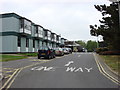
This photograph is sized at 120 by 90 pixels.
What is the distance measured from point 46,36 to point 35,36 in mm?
11362

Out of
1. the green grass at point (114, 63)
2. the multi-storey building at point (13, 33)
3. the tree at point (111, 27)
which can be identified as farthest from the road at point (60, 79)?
the multi-storey building at point (13, 33)

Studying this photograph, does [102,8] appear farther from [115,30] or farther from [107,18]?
[115,30]

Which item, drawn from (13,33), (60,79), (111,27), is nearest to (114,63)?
(111,27)

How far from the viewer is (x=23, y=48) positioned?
123ft

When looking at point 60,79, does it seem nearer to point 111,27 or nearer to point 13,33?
point 111,27

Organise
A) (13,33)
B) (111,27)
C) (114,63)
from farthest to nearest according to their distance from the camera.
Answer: (13,33) < (111,27) < (114,63)

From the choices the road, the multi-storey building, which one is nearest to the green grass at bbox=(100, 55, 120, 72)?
the road

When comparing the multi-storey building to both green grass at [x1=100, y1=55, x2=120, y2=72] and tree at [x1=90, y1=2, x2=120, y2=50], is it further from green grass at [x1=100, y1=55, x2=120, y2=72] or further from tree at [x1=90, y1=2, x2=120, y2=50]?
green grass at [x1=100, y1=55, x2=120, y2=72]

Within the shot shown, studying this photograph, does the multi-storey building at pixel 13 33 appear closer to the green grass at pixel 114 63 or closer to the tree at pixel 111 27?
the tree at pixel 111 27

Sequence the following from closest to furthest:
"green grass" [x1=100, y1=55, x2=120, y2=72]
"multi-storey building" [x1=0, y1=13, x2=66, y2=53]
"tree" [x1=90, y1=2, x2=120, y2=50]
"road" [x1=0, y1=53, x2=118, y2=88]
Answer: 1. "road" [x1=0, y1=53, x2=118, y2=88]
2. "green grass" [x1=100, y1=55, x2=120, y2=72]
3. "tree" [x1=90, y1=2, x2=120, y2=50]
4. "multi-storey building" [x1=0, y1=13, x2=66, y2=53]

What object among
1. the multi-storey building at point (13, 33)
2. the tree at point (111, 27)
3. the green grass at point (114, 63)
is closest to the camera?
the green grass at point (114, 63)

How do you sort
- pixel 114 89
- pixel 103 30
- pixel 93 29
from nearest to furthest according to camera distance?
1. pixel 114 89
2. pixel 103 30
3. pixel 93 29

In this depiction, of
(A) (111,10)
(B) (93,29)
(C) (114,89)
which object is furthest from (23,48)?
(C) (114,89)

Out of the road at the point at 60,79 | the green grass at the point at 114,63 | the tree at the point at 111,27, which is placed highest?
the tree at the point at 111,27
